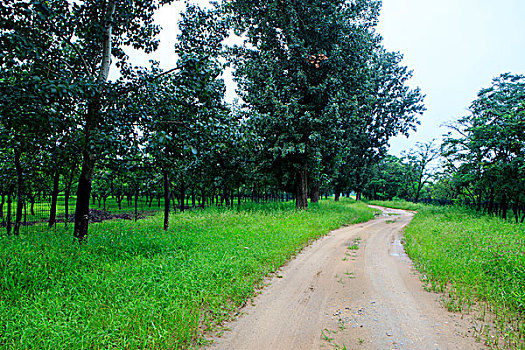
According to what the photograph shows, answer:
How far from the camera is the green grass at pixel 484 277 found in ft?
13.4

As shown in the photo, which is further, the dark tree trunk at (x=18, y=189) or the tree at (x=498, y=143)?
the tree at (x=498, y=143)

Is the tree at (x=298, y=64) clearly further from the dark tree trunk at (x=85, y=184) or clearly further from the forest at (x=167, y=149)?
the dark tree trunk at (x=85, y=184)

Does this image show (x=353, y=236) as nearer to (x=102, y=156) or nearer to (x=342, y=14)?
(x=102, y=156)

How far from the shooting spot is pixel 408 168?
5150 cm

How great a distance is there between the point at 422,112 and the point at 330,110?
1324cm

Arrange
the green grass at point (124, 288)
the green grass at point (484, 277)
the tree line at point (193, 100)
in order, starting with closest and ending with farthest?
the green grass at point (124, 288)
the green grass at point (484, 277)
the tree line at point (193, 100)

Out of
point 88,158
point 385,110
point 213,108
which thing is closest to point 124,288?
point 88,158

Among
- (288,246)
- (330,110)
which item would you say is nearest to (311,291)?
(288,246)

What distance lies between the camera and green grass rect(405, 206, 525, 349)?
409 cm

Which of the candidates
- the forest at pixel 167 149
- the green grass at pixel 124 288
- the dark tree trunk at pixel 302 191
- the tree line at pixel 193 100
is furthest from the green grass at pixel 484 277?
the dark tree trunk at pixel 302 191

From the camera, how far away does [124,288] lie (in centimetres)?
457

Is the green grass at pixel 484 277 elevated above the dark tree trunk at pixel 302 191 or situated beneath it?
situated beneath

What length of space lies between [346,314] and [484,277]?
11.8 feet

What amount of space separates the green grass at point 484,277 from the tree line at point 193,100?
20.0ft
